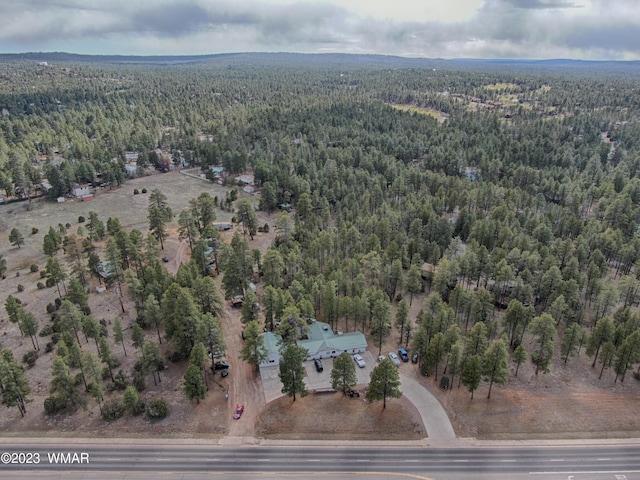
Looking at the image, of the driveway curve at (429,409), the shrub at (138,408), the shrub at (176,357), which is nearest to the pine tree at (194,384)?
the shrub at (138,408)

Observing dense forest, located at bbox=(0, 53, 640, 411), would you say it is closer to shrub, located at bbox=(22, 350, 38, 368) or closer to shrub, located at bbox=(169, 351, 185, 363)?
shrub, located at bbox=(169, 351, 185, 363)

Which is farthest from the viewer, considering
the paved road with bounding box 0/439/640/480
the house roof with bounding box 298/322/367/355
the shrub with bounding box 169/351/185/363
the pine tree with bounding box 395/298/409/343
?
the pine tree with bounding box 395/298/409/343

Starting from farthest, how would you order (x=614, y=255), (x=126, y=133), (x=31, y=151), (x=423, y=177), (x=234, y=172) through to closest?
(x=126, y=133)
(x=31, y=151)
(x=234, y=172)
(x=423, y=177)
(x=614, y=255)

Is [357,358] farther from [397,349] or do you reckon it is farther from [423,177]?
[423,177]

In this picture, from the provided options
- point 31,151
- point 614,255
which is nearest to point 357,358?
point 614,255

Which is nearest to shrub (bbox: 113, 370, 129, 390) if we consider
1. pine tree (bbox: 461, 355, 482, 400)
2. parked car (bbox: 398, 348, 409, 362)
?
parked car (bbox: 398, 348, 409, 362)

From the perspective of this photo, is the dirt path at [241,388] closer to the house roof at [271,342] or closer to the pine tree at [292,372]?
the house roof at [271,342]

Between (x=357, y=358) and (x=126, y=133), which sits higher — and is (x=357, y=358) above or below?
below
